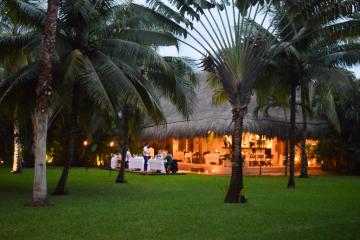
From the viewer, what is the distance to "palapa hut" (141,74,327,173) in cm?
2609

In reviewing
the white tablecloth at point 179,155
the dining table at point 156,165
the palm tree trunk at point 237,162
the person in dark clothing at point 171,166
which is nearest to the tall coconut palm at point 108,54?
the palm tree trunk at point 237,162

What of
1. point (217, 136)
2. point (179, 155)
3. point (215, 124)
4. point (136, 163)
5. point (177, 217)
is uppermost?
point (215, 124)

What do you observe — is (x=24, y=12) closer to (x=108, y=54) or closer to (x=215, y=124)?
(x=108, y=54)

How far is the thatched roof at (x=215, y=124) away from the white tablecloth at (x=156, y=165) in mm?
1967

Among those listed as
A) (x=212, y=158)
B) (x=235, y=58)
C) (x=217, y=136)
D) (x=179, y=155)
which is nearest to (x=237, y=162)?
(x=235, y=58)

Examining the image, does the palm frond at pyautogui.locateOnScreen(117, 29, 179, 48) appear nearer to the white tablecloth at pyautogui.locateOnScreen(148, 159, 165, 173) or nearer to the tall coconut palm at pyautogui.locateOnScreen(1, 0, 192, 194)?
the tall coconut palm at pyautogui.locateOnScreen(1, 0, 192, 194)

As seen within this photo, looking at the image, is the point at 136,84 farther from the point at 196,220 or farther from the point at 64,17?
the point at 196,220

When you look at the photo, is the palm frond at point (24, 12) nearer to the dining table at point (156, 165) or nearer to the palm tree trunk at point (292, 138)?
the palm tree trunk at point (292, 138)

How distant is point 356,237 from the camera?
7547 mm

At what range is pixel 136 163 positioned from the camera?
92.7ft

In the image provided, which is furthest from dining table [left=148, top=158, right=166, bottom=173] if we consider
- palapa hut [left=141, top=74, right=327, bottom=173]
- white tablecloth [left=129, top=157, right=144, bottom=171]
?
palapa hut [left=141, top=74, right=327, bottom=173]

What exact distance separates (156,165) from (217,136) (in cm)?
353

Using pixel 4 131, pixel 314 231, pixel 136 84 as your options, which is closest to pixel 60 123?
pixel 4 131

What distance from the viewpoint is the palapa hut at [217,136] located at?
26094 mm
